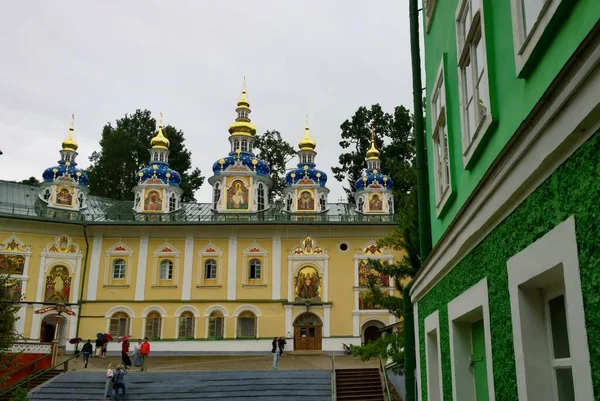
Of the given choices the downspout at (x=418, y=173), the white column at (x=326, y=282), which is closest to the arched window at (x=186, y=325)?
the white column at (x=326, y=282)

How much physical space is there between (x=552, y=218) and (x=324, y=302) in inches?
1223

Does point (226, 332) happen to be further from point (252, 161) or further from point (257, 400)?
point (257, 400)

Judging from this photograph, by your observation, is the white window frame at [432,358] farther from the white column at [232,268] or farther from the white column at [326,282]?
the white column at [232,268]

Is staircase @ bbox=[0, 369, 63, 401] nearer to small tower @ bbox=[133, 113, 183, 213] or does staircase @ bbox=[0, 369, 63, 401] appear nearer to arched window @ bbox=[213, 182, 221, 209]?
small tower @ bbox=[133, 113, 183, 213]

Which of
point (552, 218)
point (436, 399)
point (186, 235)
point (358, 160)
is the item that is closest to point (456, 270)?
point (436, 399)

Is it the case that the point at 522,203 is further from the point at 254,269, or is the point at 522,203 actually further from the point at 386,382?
the point at 254,269

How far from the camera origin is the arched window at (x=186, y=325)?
33.5 metres

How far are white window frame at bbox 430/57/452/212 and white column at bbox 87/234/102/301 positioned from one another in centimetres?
3018

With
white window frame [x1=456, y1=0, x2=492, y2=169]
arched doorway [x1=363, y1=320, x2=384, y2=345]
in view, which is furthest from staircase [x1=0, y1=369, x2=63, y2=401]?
white window frame [x1=456, y1=0, x2=492, y2=169]

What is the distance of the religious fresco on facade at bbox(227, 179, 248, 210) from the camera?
36000mm

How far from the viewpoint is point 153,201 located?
3703 cm

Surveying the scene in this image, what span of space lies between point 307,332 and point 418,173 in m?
26.5

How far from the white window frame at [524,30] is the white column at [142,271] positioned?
3263cm

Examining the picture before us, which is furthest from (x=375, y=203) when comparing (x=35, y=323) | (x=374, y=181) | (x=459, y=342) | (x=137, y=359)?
(x=459, y=342)
